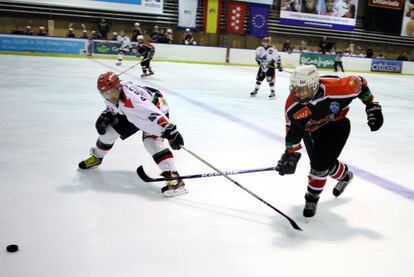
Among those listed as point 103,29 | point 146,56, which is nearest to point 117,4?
point 103,29

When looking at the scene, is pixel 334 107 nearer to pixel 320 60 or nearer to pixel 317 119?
pixel 317 119

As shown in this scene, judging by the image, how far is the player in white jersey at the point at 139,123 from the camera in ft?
8.20

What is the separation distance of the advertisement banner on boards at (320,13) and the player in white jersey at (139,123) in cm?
1638

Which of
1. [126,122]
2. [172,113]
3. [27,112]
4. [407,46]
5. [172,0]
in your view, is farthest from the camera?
[407,46]

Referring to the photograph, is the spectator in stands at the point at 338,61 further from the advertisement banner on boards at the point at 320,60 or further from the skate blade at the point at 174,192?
the skate blade at the point at 174,192

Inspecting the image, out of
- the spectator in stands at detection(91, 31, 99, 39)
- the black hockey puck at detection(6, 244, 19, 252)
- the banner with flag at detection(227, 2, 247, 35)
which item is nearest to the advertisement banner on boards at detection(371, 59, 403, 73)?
the banner with flag at detection(227, 2, 247, 35)

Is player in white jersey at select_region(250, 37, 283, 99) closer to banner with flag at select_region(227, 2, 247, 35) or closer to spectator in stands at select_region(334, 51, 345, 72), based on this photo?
spectator in stands at select_region(334, 51, 345, 72)

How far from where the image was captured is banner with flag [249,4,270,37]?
17453 mm

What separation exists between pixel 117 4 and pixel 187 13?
2.68 meters

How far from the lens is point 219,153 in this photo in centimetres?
379

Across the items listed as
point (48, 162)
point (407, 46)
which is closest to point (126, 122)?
point (48, 162)

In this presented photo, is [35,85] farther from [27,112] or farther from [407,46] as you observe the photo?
[407,46]

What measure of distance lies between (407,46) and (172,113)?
19406 mm

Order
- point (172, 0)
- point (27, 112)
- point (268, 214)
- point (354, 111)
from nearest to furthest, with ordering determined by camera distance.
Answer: point (268, 214), point (27, 112), point (354, 111), point (172, 0)
